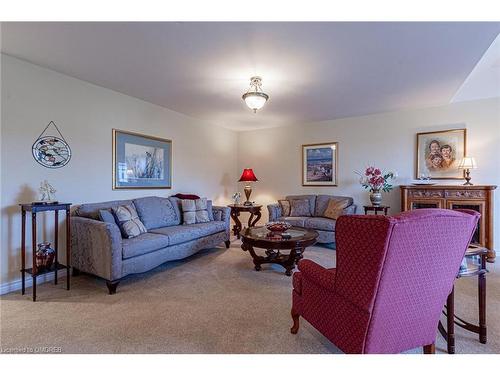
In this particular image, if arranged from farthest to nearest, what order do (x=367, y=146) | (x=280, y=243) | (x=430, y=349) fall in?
(x=367, y=146)
(x=280, y=243)
(x=430, y=349)

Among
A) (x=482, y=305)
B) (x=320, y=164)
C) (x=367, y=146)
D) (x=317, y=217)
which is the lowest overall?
(x=482, y=305)

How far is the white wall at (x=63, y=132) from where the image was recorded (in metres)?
2.72

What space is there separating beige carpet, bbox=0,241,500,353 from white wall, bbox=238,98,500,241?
1.94 metres

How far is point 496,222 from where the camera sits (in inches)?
157

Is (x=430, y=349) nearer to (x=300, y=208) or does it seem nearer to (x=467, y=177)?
(x=467, y=177)

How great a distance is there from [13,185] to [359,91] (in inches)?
174

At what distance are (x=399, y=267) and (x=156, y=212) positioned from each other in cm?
331

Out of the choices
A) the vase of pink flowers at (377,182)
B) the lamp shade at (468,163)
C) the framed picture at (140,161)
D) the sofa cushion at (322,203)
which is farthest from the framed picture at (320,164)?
the framed picture at (140,161)

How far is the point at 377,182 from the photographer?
14.8ft

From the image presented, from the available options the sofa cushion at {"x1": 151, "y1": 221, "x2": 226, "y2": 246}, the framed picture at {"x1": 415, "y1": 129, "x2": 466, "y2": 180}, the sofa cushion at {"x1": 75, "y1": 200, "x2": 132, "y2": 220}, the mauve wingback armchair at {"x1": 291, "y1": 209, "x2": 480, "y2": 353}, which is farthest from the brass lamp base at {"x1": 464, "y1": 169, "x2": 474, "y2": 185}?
the sofa cushion at {"x1": 75, "y1": 200, "x2": 132, "y2": 220}

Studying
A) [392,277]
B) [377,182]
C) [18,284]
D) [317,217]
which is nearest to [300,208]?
[317,217]

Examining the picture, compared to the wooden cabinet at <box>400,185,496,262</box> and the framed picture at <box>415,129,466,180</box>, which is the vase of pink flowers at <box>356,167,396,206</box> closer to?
the wooden cabinet at <box>400,185,496,262</box>
